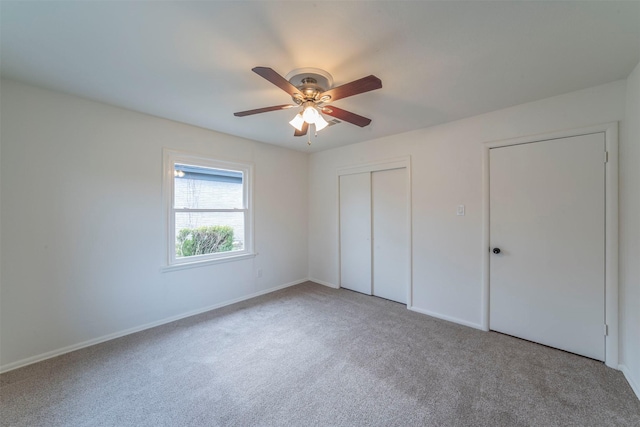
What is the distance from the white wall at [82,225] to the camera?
6.95 feet

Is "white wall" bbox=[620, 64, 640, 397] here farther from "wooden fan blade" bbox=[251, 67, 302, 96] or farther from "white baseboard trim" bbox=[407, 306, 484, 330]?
"wooden fan blade" bbox=[251, 67, 302, 96]

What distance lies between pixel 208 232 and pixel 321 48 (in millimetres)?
2728

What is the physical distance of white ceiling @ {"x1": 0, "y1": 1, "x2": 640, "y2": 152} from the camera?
137 centimetres

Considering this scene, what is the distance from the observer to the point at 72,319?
2379 millimetres

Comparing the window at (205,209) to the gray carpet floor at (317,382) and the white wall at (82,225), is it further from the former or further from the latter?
the gray carpet floor at (317,382)

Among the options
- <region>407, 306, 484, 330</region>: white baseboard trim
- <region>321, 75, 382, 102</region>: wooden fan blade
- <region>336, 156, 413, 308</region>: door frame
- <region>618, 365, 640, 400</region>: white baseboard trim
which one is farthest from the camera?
<region>336, 156, 413, 308</region>: door frame

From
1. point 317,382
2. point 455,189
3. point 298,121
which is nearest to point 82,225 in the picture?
point 298,121

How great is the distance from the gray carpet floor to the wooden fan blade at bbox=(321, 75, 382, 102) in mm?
2120

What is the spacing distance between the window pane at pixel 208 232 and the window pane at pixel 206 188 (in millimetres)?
131

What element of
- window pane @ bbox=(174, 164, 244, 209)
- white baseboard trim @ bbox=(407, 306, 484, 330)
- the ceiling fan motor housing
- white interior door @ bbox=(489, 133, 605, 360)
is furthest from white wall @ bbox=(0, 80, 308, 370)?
white interior door @ bbox=(489, 133, 605, 360)

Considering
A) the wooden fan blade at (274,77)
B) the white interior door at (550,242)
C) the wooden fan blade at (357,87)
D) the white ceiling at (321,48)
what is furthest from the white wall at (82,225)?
the white interior door at (550,242)

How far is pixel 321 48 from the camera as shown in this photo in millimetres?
1644

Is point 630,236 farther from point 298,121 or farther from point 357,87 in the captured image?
point 298,121

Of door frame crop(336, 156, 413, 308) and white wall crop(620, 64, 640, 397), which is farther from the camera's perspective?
door frame crop(336, 156, 413, 308)
